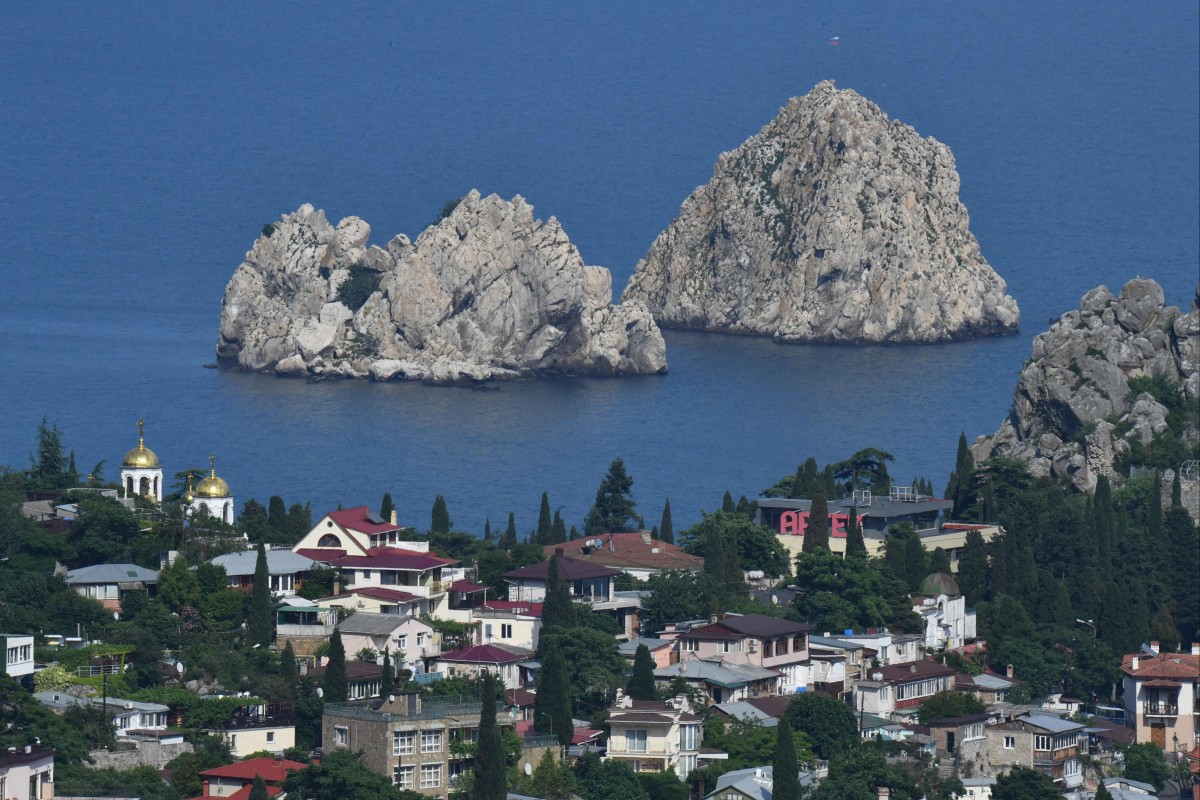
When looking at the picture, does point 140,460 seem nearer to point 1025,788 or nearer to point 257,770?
point 257,770

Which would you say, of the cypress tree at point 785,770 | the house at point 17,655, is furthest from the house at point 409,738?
the house at point 17,655

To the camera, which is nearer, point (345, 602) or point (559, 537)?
point (345, 602)

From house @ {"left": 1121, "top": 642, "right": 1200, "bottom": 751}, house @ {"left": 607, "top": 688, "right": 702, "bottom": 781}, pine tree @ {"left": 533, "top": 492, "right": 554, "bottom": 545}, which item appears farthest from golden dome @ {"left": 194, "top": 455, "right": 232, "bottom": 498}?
house @ {"left": 1121, "top": 642, "right": 1200, "bottom": 751}

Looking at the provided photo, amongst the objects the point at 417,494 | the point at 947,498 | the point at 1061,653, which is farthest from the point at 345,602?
the point at 417,494

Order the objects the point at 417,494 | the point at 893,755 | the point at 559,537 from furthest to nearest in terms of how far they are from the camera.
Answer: the point at 417,494, the point at 559,537, the point at 893,755

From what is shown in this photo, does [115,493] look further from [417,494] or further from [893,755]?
[417,494]

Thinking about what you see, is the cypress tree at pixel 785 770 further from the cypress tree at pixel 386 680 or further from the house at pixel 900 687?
the house at pixel 900 687

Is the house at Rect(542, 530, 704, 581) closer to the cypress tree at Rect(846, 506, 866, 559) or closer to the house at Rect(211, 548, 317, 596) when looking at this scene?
the cypress tree at Rect(846, 506, 866, 559)
